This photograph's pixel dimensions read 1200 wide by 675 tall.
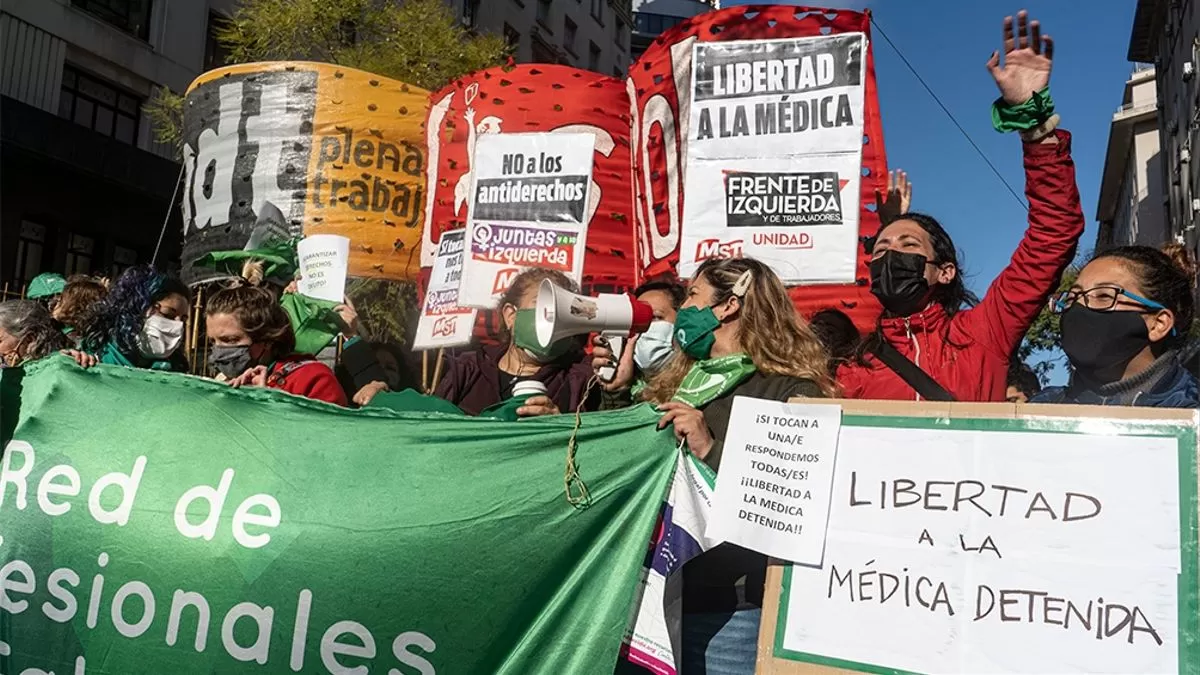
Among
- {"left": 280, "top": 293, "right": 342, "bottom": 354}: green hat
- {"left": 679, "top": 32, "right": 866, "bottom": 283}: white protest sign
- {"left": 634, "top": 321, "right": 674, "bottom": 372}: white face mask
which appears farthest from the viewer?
{"left": 679, "top": 32, "right": 866, "bottom": 283}: white protest sign

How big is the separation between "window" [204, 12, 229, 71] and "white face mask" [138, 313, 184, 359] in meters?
16.4

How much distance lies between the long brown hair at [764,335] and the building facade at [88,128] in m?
14.9

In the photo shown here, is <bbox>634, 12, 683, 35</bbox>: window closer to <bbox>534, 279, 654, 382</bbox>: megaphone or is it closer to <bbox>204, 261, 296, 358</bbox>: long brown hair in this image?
<bbox>204, 261, 296, 358</bbox>: long brown hair

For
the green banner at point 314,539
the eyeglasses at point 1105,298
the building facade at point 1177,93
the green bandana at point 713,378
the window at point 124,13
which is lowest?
the green banner at point 314,539

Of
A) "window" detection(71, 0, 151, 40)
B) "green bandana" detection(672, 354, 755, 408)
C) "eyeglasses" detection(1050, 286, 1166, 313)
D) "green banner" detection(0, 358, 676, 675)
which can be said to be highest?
"window" detection(71, 0, 151, 40)

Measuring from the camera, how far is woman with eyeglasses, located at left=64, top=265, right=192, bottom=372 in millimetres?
3859

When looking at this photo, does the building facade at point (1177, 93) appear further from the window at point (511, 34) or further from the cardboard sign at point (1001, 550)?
the cardboard sign at point (1001, 550)

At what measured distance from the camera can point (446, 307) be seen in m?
5.98

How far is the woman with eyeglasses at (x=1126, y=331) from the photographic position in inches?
99.7

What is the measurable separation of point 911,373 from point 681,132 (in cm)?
283

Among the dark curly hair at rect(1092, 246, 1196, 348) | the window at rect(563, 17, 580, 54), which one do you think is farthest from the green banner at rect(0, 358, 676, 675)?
the window at rect(563, 17, 580, 54)

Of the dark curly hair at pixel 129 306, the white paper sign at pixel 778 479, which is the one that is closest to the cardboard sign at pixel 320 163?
the dark curly hair at pixel 129 306

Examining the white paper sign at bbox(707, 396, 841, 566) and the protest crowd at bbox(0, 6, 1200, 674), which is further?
the protest crowd at bbox(0, 6, 1200, 674)

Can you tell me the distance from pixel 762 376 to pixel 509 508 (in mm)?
720
